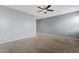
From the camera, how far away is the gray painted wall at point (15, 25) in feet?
5.96

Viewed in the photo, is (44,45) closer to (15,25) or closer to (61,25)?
(61,25)

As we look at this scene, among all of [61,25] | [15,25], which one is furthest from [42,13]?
[15,25]

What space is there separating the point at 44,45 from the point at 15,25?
0.69 m

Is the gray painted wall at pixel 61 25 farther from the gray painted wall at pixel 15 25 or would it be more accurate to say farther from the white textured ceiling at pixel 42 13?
the gray painted wall at pixel 15 25

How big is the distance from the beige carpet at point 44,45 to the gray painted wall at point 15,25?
130mm

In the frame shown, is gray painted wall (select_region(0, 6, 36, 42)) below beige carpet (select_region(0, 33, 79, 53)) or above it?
above

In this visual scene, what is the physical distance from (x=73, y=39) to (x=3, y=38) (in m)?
1.32

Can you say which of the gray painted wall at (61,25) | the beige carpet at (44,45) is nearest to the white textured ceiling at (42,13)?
the gray painted wall at (61,25)

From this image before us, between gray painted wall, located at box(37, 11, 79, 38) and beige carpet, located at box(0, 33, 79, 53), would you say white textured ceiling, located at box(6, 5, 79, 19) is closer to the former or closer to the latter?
gray painted wall, located at box(37, 11, 79, 38)

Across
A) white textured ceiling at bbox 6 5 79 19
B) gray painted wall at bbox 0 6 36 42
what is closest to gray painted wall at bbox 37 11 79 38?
white textured ceiling at bbox 6 5 79 19

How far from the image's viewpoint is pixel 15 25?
1890 millimetres

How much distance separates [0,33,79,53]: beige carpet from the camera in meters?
1.87

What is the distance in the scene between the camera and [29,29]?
1.94 m

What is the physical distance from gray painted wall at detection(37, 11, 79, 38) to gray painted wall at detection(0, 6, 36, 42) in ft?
0.60
